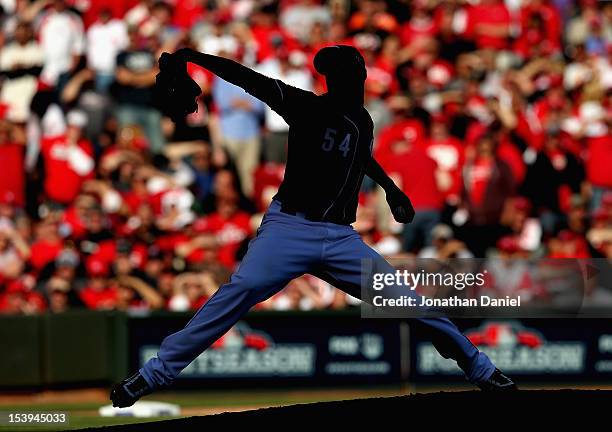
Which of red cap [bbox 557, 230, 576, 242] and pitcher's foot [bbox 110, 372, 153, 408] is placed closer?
pitcher's foot [bbox 110, 372, 153, 408]

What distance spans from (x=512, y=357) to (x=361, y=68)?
7191 mm

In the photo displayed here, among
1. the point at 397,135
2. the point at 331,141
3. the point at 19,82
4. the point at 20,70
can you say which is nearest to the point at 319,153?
the point at 331,141

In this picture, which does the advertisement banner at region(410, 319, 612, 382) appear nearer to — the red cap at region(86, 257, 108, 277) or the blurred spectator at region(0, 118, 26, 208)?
the red cap at region(86, 257, 108, 277)

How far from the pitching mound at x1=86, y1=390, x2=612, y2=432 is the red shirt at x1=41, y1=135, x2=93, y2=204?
8.75 meters

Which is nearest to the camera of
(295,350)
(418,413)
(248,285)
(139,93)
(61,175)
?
(418,413)

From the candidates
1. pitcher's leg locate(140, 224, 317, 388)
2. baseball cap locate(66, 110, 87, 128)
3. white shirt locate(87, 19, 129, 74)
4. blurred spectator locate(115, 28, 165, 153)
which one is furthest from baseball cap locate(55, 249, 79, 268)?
pitcher's leg locate(140, 224, 317, 388)

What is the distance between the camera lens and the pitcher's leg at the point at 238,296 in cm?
777

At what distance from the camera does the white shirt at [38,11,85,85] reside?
1752cm

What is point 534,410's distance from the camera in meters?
7.47

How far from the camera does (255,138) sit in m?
16.6

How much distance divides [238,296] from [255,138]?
8.98 metres

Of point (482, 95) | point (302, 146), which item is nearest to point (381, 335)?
point (482, 95)

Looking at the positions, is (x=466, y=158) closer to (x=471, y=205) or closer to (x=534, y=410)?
(x=471, y=205)

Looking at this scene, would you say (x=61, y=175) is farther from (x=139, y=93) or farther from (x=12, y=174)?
(x=139, y=93)
